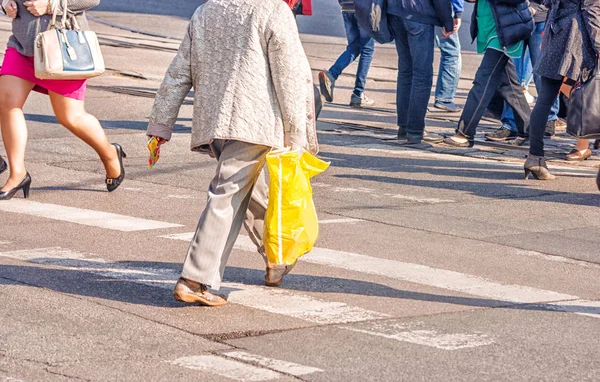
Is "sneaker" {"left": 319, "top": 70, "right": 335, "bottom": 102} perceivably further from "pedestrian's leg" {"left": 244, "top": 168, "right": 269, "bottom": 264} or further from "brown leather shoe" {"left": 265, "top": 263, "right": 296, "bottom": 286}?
"brown leather shoe" {"left": 265, "top": 263, "right": 296, "bottom": 286}

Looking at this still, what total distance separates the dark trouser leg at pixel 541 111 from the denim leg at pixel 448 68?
185 inches

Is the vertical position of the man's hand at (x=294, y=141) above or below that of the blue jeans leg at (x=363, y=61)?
above

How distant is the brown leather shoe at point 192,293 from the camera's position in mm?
5543

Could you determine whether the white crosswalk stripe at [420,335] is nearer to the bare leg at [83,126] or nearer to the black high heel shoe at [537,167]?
the bare leg at [83,126]

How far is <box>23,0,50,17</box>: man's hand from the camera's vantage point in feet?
26.2

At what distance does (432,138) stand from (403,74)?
2.47 feet

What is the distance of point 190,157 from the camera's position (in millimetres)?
10508

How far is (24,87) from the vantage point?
8312 millimetres

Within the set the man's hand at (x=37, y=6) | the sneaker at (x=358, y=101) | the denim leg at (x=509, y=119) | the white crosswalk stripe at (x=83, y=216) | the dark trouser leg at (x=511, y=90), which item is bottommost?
the sneaker at (x=358, y=101)

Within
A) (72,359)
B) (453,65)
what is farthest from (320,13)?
(72,359)

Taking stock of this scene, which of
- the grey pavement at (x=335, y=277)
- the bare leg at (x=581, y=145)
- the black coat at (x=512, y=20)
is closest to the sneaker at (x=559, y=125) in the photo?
the grey pavement at (x=335, y=277)

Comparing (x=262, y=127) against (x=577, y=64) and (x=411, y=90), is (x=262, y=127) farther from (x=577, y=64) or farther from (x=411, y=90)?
(x=411, y=90)

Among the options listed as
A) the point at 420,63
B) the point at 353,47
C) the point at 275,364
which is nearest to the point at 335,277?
the point at 275,364

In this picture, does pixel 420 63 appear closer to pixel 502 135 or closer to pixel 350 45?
pixel 502 135
